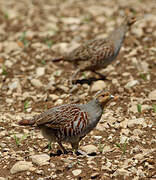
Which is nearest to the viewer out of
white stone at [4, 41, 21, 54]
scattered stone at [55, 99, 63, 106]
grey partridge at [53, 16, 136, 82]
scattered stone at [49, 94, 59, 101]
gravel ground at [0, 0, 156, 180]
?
gravel ground at [0, 0, 156, 180]

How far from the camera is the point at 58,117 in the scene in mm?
5719

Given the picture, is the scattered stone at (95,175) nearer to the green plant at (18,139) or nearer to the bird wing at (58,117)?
the bird wing at (58,117)

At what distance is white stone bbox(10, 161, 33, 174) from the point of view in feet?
17.3

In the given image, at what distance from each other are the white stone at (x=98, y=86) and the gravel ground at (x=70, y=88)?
0.07ft

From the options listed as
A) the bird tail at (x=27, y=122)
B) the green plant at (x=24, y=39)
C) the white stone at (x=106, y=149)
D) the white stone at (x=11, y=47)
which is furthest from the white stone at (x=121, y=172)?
the green plant at (x=24, y=39)

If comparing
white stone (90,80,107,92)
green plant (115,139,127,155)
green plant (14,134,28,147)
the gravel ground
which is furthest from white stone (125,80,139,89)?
green plant (14,134,28,147)

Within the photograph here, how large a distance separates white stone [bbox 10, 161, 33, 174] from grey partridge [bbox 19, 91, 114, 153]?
622 mm

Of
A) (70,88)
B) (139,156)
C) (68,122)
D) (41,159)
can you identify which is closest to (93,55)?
(70,88)

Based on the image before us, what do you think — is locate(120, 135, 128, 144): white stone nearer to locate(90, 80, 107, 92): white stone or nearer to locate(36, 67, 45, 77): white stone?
locate(90, 80, 107, 92): white stone

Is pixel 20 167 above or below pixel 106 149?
above

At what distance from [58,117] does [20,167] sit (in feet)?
3.00

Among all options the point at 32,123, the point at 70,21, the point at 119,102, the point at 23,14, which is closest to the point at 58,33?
the point at 70,21

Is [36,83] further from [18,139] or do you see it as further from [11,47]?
[18,139]

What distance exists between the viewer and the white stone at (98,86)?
8170mm
